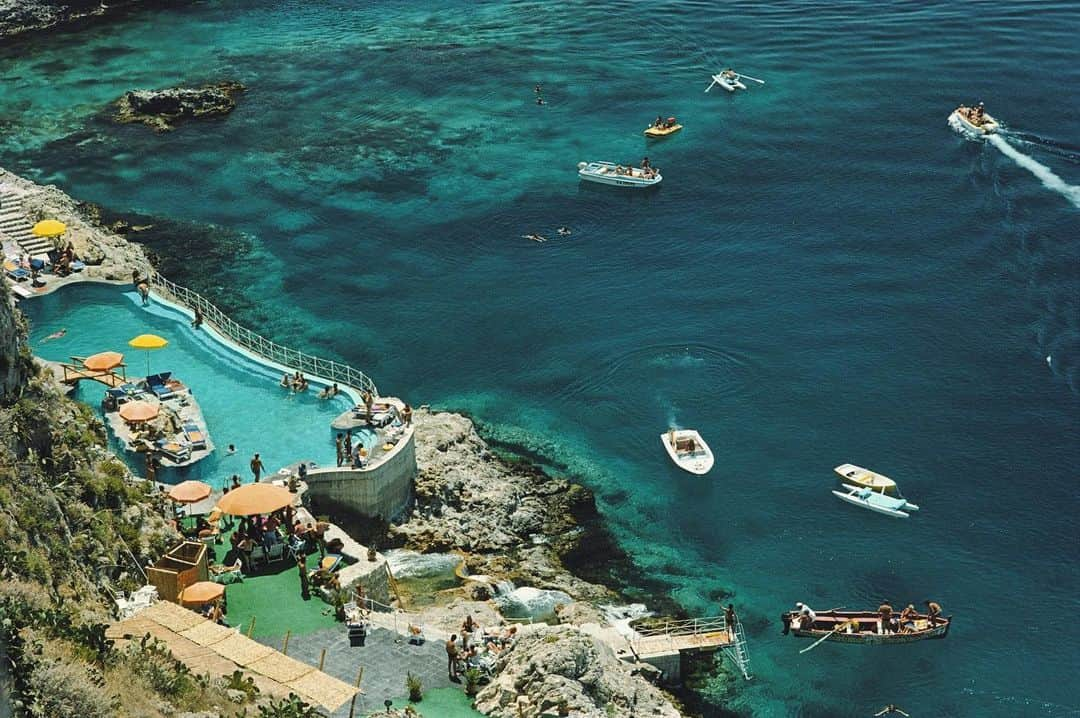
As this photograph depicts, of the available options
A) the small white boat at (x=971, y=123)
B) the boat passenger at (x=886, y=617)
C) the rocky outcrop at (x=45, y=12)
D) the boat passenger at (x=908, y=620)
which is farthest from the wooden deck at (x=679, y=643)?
the rocky outcrop at (x=45, y=12)

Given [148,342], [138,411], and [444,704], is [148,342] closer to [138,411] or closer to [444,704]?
[138,411]

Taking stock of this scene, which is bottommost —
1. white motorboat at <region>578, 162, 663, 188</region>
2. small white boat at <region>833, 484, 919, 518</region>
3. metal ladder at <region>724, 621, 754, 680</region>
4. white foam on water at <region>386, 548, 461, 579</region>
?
metal ladder at <region>724, 621, 754, 680</region>

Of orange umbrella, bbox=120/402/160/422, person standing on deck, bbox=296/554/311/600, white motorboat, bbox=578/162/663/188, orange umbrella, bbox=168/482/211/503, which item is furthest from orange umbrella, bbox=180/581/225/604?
white motorboat, bbox=578/162/663/188

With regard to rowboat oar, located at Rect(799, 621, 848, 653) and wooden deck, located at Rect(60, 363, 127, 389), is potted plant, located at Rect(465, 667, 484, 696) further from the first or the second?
wooden deck, located at Rect(60, 363, 127, 389)

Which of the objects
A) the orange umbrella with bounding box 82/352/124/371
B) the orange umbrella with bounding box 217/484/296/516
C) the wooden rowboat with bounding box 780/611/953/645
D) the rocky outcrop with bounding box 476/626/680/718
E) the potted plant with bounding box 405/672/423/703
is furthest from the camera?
the orange umbrella with bounding box 82/352/124/371

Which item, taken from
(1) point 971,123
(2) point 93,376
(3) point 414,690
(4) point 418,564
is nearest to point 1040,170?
(1) point 971,123

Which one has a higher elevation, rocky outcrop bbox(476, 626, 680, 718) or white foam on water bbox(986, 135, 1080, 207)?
white foam on water bbox(986, 135, 1080, 207)
